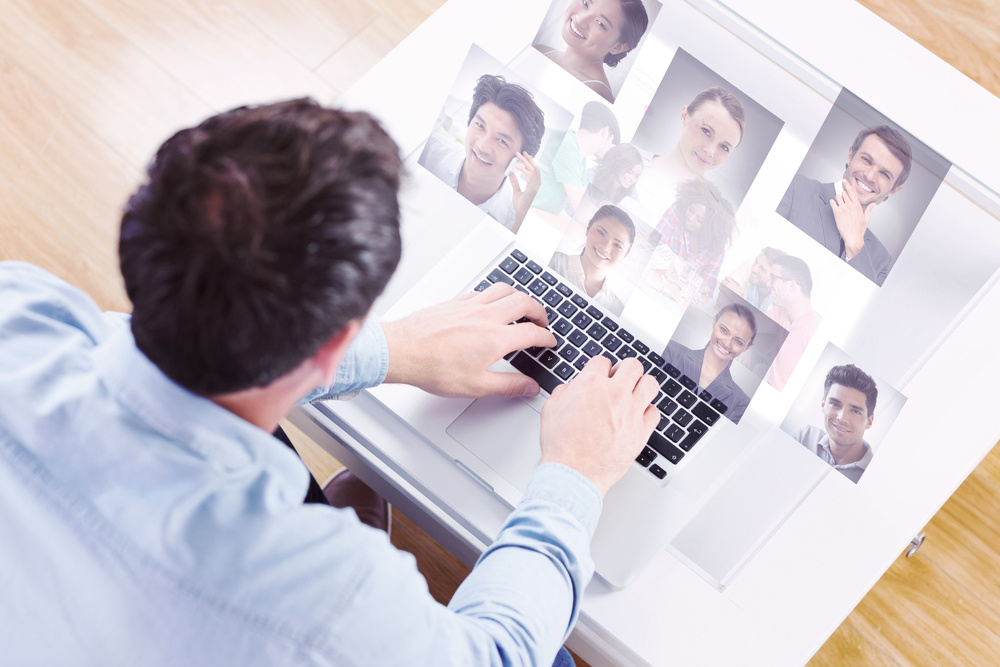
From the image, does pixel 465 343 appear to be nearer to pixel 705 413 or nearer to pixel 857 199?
pixel 705 413

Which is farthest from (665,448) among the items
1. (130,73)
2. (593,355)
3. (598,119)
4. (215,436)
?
(130,73)

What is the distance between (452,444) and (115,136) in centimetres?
120

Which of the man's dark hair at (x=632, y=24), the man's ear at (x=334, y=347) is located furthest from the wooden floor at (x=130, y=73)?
the man's ear at (x=334, y=347)

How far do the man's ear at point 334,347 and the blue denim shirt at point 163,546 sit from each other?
69mm

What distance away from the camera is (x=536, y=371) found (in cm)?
86

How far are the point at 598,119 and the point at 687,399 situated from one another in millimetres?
315

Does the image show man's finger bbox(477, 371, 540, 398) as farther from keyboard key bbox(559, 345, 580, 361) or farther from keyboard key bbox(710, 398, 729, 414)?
keyboard key bbox(710, 398, 729, 414)

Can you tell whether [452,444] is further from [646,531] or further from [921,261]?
[921,261]

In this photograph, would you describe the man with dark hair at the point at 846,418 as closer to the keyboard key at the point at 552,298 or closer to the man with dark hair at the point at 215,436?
the keyboard key at the point at 552,298

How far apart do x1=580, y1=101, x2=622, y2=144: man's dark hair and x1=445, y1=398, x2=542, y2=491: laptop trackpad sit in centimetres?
30

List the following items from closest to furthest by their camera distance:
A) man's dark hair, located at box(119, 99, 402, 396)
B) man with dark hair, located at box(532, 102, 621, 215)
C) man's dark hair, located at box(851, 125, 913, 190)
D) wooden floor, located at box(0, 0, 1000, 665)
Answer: man's dark hair, located at box(119, 99, 402, 396) < man's dark hair, located at box(851, 125, 913, 190) < man with dark hair, located at box(532, 102, 621, 215) < wooden floor, located at box(0, 0, 1000, 665)

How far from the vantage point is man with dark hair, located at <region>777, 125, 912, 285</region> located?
2.47ft

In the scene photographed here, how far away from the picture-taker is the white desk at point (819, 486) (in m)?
0.77

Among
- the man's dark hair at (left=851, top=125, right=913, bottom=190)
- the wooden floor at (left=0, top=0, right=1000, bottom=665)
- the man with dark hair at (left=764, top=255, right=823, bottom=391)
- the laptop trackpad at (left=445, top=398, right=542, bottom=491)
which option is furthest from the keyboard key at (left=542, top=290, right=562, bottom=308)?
the wooden floor at (left=0, top=0, right=1000, bottom=665)
